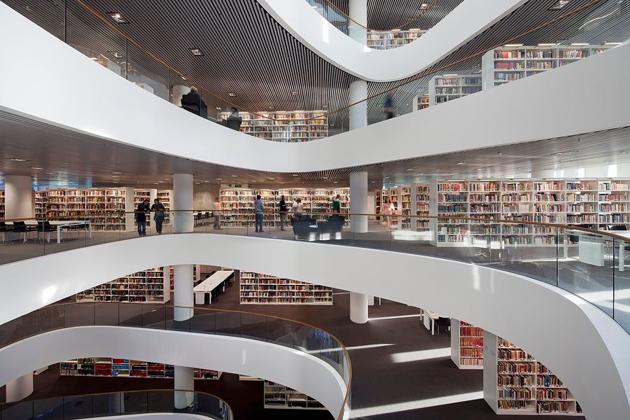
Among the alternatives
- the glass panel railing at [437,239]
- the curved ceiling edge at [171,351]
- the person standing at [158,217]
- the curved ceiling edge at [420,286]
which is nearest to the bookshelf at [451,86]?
the glass panel railing at [437,239]

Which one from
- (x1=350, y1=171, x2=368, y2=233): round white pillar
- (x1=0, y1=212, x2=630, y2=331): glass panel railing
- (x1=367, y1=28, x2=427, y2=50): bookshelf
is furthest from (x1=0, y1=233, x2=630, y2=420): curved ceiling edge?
(x1=367, y1=28, x2=427, y2=50): bookshelf

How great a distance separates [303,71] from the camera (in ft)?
27.6

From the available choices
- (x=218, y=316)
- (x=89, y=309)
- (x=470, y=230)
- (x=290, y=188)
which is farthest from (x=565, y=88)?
(x=290, y=188)

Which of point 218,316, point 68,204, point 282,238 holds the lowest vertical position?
point 218,316

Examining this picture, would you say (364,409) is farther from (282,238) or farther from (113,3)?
(113,3)

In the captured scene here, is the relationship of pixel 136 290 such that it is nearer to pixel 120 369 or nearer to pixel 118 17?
pixel 120 369

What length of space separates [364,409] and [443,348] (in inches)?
130

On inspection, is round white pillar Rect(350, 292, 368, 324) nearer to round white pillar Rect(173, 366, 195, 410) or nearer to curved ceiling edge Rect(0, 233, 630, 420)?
curved ceiling edge Rect(0, 233, 630, 420)

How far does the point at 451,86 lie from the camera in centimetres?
519

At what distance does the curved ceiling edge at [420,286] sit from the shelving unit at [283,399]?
323 cm

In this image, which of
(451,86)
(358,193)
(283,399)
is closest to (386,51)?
(358,193)

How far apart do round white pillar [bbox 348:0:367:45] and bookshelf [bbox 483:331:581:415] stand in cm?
679

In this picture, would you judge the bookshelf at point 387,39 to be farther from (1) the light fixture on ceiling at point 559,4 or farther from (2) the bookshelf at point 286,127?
(1) the light fixture on ceiling at point 559,4

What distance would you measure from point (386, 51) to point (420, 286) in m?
5.55
